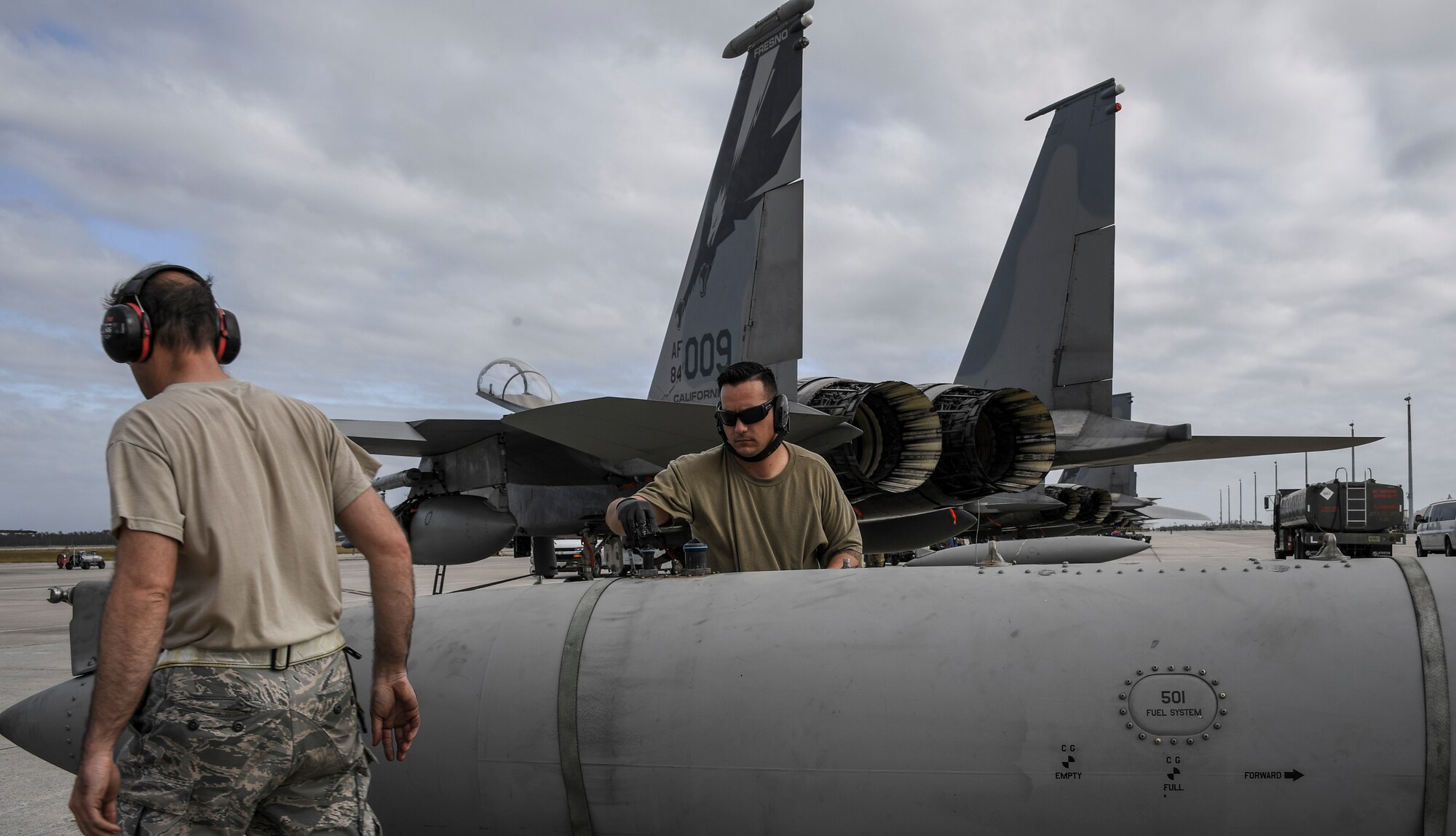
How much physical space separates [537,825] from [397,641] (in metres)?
1.10

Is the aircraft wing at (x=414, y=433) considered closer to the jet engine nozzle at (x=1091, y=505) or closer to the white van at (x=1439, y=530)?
the jet engine nozzle at (x=1091, y=505)

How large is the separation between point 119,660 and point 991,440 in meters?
8.89

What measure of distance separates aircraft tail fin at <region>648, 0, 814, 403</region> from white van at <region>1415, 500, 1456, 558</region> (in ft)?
73.5

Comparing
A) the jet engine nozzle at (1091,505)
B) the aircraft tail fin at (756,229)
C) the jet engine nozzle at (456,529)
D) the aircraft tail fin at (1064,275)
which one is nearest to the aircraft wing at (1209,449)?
the aircraft tail fin at (1064,275)

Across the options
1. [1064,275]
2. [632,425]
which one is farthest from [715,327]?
[1064,275]

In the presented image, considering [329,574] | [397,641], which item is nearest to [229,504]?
[329,574]

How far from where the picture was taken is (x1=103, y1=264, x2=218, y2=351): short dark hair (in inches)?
77.2

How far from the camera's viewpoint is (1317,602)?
8.41 ft

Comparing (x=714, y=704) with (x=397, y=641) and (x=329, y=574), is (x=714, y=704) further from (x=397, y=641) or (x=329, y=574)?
(x=329, y=574)

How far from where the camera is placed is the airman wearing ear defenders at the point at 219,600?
1.75m

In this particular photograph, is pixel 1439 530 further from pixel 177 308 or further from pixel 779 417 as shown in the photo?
pixel 177 308

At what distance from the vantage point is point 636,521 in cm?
283

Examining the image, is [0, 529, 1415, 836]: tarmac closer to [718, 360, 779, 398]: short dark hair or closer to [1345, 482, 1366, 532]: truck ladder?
[718, 360, 779, 398]: short dark hair

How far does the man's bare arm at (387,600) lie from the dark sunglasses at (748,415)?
3.66 ft
